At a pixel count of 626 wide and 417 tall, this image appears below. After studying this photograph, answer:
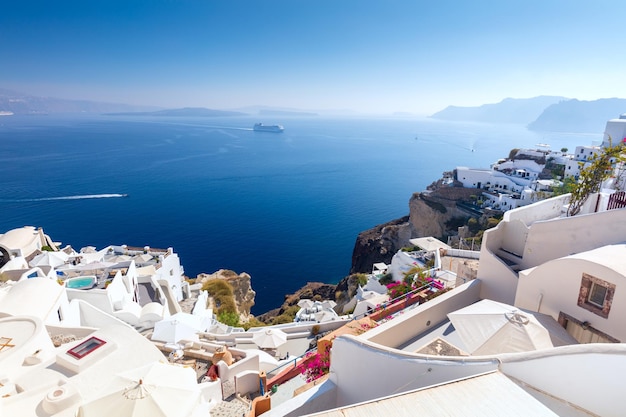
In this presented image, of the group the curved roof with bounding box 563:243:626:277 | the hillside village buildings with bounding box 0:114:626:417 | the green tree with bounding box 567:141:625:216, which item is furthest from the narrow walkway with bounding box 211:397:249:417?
the green tree with bounding box 567:141:625:216

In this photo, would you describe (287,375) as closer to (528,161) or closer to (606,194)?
(606,194)

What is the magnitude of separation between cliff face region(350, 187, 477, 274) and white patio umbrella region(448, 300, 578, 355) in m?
37.1

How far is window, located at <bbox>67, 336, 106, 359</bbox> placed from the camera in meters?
9.63

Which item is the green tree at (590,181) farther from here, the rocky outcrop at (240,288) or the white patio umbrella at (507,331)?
the rocky outcrop at (240,288)

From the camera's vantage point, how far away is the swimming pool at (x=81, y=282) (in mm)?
17828

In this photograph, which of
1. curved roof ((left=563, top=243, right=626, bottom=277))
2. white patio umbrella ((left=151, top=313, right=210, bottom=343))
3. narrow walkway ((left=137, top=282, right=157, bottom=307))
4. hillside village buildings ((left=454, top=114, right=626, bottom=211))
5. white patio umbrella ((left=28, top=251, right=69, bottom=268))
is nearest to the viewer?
curved roof ((left=563, top=243, right=626, bottom=277))

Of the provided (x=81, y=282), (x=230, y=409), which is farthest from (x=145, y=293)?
(x=230, y=409)

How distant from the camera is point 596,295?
6602mm

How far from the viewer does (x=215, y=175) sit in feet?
303

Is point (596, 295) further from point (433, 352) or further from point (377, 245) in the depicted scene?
point (377, 245)

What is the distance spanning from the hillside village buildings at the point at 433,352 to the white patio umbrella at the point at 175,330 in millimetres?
100

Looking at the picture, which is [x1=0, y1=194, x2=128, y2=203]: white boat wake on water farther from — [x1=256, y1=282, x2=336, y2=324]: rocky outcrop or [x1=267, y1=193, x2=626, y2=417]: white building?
[x1=267, y1=193, x2=626, y2=417]: white building

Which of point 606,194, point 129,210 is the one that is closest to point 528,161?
point 606,194

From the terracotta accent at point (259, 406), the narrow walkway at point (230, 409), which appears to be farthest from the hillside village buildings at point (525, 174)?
the terracotta accent at point (259, 406)
